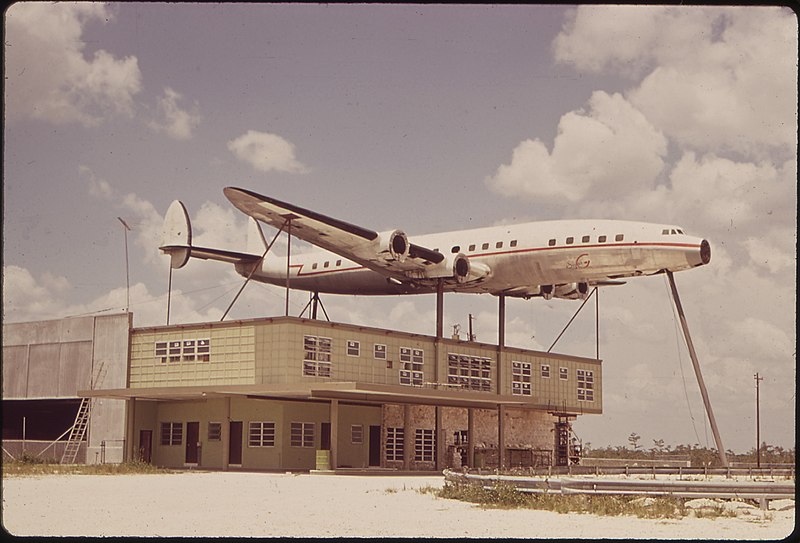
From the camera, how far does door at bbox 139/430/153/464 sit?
42.1 metres

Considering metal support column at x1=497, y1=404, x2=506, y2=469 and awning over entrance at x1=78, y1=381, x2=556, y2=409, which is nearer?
awning over entrance at x1=78, y1=381, x2=556, y2=409

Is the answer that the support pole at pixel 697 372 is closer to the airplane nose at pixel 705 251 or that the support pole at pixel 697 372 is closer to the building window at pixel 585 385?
the airplane nose at pixel 705 251

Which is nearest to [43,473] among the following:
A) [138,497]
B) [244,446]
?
[244,446]

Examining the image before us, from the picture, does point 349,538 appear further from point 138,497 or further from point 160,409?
point 160,409

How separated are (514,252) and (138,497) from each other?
24487 mm

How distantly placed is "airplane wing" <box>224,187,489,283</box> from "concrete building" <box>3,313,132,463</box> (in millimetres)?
8120

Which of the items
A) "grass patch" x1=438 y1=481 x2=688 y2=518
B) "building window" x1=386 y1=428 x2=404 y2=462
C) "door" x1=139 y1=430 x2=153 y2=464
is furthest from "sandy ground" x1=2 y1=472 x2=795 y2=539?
"building window" x1=386 y1=428 x2=404 y2=462

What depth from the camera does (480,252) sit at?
149 feet

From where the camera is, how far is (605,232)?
135ft

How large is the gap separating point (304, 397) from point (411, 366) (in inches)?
235

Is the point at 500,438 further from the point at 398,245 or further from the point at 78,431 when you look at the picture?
the point at 78,431

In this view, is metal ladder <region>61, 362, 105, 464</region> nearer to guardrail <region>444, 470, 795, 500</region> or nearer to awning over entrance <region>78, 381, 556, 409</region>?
awning over entrance <region>78, 381, 556, 409</region>

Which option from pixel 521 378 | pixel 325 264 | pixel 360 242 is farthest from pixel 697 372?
pixel 325 264

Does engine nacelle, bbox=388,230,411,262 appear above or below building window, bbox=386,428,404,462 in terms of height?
above
